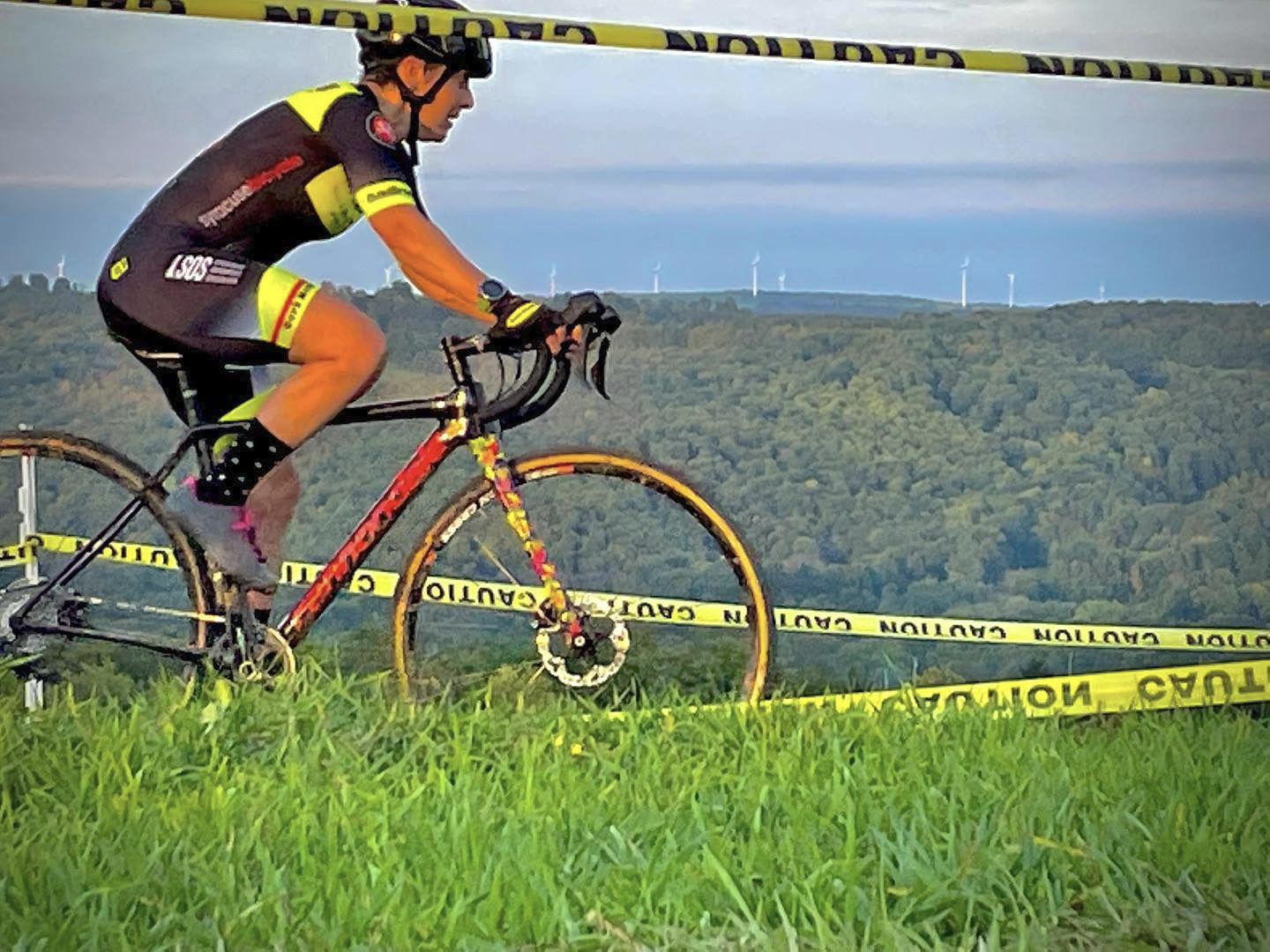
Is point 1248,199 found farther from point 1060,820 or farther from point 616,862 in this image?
point 616,862

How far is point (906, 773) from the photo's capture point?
2412 millimetres

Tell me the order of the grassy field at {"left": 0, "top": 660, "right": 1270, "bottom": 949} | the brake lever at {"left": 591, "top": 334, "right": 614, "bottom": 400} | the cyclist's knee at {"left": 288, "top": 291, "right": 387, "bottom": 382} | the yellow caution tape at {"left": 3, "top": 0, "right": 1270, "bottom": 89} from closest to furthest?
1. the grassy field at {"left": 0, "top": 660, "right": 1270, "bottom": 949}
2. the yellow caution tape at {"left": 3, "top": 0, "right": 1270, "bottom": 89}
3. the cyclist's knee at {"left": 288, "top": 291, "right": 387, "bottom": 382}
4. the brake lever at {"left": 591, "top": 334, "right": 614, "bottom": 400}

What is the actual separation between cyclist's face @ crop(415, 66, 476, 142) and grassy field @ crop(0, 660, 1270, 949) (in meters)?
0.67

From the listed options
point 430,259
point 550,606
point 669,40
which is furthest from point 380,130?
point 550,606

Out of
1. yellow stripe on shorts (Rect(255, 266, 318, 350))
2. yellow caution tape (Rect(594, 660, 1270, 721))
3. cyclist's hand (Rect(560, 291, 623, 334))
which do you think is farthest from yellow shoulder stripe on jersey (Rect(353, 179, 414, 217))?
yellow caution tape (Rect(594, 660, 1270, 721))

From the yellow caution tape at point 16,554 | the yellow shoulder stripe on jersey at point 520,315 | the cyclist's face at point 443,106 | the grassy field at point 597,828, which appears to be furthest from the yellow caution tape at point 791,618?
the cyclist's face at point 443,106

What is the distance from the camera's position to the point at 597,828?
2275mm

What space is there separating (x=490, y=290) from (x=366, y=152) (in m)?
0.22

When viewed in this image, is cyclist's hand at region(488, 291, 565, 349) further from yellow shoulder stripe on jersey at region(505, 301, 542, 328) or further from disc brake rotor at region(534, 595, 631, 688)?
disc brake rotor at region(534, 595, 631, 688)

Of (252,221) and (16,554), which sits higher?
(252,221)

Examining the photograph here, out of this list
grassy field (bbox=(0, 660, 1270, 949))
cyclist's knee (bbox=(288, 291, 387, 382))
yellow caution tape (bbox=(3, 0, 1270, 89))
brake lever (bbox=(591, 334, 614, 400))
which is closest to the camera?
grassy field (bbox=(0, 660, 1270, 949))

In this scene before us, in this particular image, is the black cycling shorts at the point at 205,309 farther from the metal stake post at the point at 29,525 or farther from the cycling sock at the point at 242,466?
the metal stake post at the point at 29,525

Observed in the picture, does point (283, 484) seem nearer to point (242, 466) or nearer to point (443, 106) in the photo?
point (242, 466)

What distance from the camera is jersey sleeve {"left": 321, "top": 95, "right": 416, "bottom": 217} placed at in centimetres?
236
